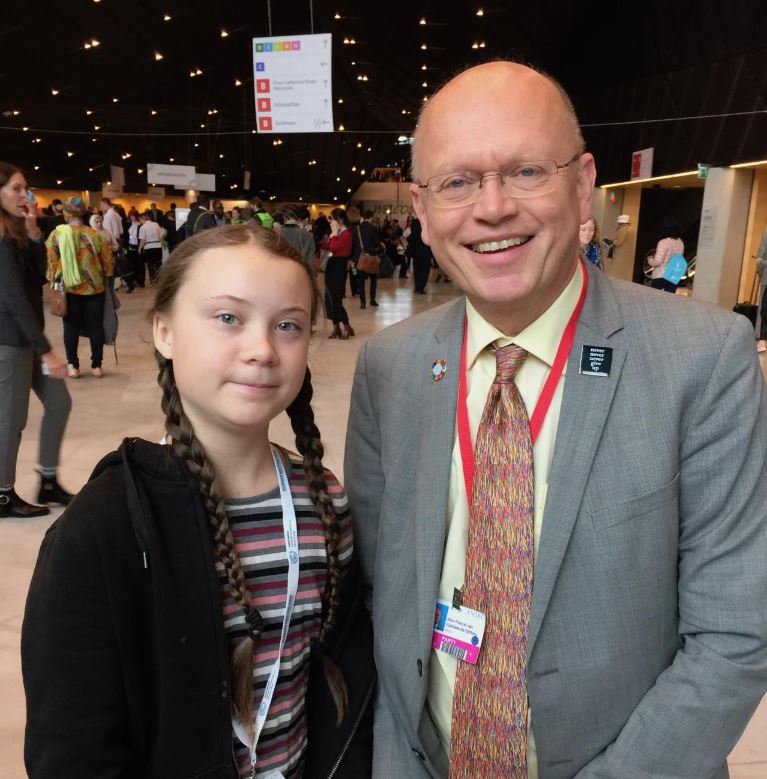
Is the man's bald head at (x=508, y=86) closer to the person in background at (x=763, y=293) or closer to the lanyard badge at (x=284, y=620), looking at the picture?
the lanyard badge at (x=284, y=620)

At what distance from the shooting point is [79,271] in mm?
6309

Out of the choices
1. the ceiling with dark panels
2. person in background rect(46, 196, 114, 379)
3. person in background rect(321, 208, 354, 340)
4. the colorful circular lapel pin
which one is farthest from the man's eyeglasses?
person in background rect(321, 208, 354, 340)

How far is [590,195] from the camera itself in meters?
1.37

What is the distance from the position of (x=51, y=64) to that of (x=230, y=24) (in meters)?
3.99

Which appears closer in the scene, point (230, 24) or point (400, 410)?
point (400, 410)

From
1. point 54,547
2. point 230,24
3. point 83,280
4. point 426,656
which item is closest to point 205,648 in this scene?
point 54,547

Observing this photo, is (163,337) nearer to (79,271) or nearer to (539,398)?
(539,398)

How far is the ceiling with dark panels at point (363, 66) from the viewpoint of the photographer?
12.7 meters

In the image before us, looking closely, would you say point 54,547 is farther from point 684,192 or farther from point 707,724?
point 684,192

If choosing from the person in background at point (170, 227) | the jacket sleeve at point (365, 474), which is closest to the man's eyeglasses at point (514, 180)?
the jacket sleeve at point (365, 474)

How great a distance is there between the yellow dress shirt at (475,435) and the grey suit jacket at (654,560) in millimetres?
58

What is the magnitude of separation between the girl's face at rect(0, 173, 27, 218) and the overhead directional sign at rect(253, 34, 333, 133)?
17.1ft

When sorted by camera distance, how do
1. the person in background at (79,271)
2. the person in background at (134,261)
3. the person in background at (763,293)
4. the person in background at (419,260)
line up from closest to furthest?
the person in background at (79,271) → the person in background at (763,293) → the person in background at (419,260) → the person in background at (134,261)

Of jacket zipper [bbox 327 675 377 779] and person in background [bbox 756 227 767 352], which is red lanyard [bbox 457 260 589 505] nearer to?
jacket zipper [bbox 327 675 377 779]
